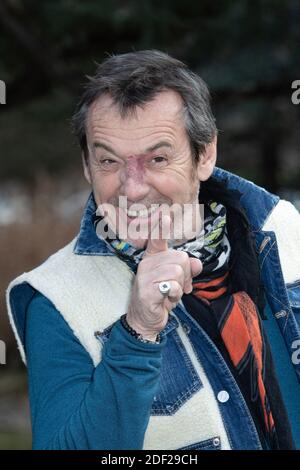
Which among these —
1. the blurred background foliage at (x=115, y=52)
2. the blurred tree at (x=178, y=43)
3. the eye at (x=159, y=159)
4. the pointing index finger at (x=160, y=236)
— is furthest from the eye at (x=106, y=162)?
the blurred tree at (x=178, y=43)

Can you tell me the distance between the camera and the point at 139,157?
2592 millimetres

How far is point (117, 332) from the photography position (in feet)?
7.34

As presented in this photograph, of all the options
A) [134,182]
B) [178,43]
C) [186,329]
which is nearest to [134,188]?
[134,182]

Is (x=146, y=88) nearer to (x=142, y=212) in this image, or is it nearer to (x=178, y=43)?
(x=142, y=212)

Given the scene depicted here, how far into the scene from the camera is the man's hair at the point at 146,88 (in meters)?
2.61

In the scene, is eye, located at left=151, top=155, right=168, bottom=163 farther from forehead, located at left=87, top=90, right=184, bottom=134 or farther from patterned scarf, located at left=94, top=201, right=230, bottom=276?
patterned scarf, located at left=94, top=201, right=230, bottom=276

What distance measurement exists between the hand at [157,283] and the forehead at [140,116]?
46 centimetres

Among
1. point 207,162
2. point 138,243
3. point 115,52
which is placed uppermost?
point 115,52

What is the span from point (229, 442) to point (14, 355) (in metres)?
6.57

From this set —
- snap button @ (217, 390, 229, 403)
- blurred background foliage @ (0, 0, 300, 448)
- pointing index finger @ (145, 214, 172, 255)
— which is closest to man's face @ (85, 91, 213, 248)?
pointing index finger @ (145, 214, 172, 255)

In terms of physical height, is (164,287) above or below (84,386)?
above

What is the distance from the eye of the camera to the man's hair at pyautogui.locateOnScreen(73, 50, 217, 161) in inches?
103

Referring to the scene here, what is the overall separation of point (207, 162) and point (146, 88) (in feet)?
1.23

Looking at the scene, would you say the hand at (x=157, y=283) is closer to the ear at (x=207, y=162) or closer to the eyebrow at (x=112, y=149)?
the eyebrow at (x=112, y=149)
